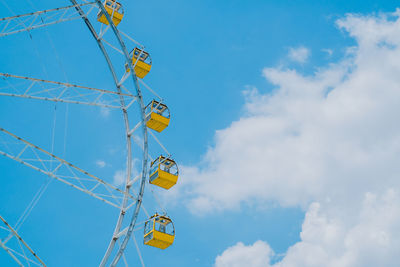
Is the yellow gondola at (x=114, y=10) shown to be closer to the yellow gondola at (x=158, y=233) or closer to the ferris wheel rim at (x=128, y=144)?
the ferris wheel rim at (x=128, y=144)

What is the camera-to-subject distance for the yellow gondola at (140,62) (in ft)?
72.2

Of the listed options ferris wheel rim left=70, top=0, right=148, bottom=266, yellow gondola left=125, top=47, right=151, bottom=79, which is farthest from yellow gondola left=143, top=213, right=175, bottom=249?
yellow gondola left=125, top=47, right=151, bottom=79

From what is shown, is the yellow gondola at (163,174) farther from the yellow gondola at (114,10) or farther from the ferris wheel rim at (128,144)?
the yellow gondola at (114,10)

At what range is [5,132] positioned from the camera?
1386 cm

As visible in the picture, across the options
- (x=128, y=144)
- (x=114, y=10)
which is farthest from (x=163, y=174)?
(x=114, y=10)

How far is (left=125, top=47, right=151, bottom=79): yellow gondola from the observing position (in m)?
22.0

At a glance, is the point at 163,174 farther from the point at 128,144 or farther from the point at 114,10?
the point at 114,10

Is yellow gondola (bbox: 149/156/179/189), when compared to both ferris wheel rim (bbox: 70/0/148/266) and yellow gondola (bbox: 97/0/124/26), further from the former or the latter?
yellow gondola (bbox: 97/0/124/26)

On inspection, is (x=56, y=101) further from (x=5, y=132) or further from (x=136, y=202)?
(x=136, y=202)

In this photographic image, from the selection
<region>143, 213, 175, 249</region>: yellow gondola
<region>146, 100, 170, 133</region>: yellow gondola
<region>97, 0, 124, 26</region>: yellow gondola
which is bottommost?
<region>143, 213, 175, 249</region>: yellow gondola

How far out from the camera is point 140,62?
2206 centimetres

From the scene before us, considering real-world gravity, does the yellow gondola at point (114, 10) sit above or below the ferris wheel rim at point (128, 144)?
above

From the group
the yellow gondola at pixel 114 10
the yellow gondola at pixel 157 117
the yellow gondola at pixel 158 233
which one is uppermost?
the yellow gondola at pixel 114 10

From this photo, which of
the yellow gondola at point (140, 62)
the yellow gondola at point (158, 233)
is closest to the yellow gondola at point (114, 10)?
the yellow gondola at point (140, 62)
